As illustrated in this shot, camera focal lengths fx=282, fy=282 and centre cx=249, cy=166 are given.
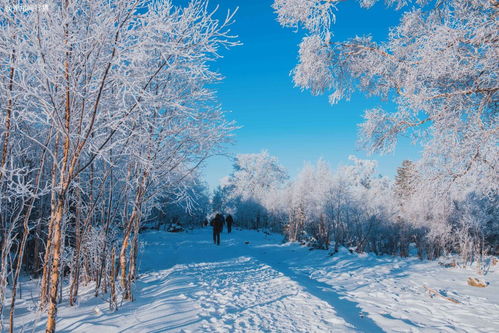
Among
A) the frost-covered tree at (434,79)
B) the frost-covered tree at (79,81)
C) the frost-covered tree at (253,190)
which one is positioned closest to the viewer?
the frost-covered tree at (79,81)

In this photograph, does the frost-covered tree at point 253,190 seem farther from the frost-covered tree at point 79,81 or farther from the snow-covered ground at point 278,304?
the frost-covered tree at point 79,81

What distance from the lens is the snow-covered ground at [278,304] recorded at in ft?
12.1

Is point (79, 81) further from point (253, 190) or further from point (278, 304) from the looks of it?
point (253, 190)

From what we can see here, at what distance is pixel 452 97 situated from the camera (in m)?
3.88

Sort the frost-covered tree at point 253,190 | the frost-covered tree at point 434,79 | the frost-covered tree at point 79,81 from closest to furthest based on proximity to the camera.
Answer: the frost-covered tree at point 79,81
the frost-covered tree at point 434,79
the frost-covered tree at point 253,190

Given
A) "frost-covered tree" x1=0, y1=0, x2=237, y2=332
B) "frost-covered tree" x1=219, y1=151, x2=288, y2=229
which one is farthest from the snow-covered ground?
"frost-covered tree" x1=219, y1=151, x2=288, y2=229

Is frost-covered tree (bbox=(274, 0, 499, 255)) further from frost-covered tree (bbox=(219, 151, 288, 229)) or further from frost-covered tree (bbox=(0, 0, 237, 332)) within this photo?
frost-covered tree (bbox=(219, 151, 288, 229))

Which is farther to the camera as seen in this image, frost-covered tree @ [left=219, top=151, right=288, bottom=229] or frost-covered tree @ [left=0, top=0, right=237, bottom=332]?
frost-covered tree @ [left=219, top=151, right=288, bottom=229]

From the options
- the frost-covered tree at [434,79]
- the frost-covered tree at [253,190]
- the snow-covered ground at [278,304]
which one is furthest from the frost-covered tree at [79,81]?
the frost-covered tree at [253,190]

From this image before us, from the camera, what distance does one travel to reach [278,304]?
4695 millimetres

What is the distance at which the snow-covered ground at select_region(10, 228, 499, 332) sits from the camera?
370 cm

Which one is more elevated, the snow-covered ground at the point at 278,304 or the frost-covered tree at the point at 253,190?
the frost-covered tree at the point at 253,190

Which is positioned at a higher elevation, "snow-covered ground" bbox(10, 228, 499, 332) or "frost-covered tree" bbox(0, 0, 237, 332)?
"frost-covered tree" bbox(0, 0, 237, 332)

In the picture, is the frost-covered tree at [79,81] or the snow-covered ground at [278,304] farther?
the snow-covered ground at [278,304]
